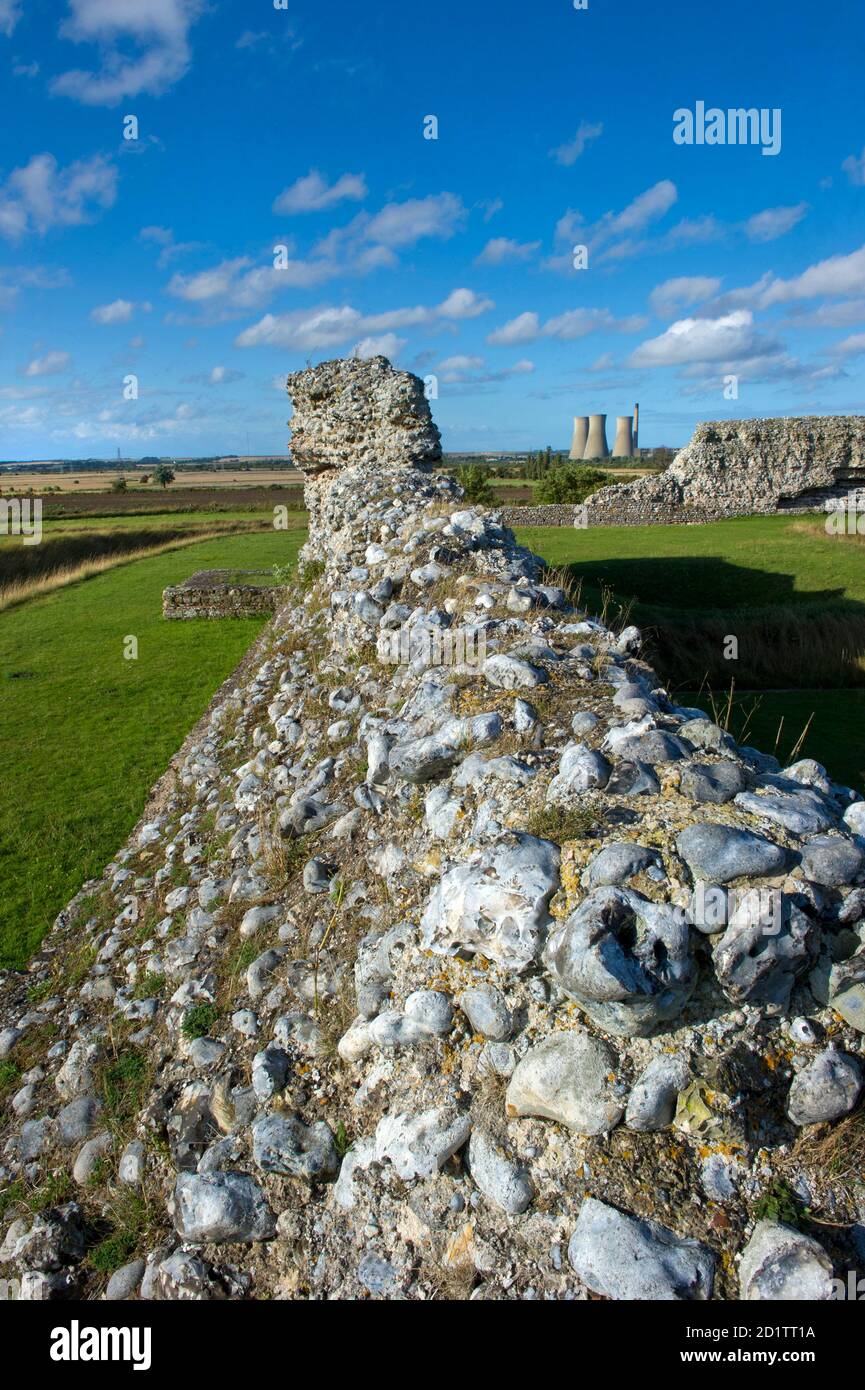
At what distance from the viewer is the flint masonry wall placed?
2207mm

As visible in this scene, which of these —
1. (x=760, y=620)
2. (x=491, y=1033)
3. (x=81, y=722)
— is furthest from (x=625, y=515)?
(x=491, y=1033)

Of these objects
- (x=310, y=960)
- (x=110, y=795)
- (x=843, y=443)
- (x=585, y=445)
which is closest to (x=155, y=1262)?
(x=310, y=960)

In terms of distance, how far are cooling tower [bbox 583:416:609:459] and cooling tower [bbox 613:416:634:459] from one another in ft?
5.15

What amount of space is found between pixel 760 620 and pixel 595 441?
90845 millimetres

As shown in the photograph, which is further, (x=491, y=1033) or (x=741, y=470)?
(x=741, y=470)

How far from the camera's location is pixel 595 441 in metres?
97.3

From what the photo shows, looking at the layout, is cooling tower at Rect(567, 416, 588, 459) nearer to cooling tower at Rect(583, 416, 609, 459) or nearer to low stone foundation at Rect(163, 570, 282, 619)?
cooling tower at Rect(583, 416, 609, 459)

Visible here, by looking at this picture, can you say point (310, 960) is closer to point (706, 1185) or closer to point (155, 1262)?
point (155, 1262)

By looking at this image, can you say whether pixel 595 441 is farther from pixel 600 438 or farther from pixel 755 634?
pixel 755 634

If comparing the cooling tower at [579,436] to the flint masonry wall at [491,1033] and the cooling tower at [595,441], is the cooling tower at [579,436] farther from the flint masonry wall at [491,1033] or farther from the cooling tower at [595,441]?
the flint masonry wall at [491,1033]

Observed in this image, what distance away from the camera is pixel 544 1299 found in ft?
6.95

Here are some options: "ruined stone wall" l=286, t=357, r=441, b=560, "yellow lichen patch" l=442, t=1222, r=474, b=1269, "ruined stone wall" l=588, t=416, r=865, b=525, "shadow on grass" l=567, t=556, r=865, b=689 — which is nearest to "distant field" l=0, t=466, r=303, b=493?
"ruined stone wall" l=588, t=416, r=865, b=525

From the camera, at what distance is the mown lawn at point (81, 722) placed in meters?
6.75

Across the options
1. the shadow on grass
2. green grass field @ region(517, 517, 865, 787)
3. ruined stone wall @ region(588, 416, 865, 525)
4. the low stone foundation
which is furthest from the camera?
ruined stone wall @ region(588, 416, 865, 525)
